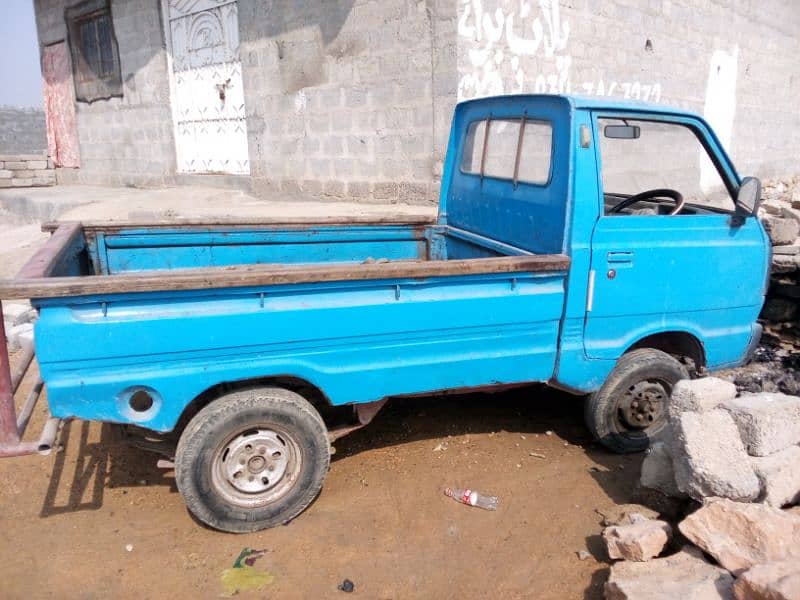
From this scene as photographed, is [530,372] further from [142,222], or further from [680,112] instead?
[142,222]

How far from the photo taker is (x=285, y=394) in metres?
3.00

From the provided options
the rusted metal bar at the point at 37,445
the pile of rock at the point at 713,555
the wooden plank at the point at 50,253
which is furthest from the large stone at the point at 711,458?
the wooden plank at the point at 50,253

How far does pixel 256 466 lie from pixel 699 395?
6.74 ft

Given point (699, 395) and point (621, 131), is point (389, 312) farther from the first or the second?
point (621, 131)

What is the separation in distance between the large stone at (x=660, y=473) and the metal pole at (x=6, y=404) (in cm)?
280

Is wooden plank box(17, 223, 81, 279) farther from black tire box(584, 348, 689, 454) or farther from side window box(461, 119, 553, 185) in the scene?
black tire box(584, 348, 689, 454)

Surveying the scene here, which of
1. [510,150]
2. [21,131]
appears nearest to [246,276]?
[510,150]

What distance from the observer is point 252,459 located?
3.01m

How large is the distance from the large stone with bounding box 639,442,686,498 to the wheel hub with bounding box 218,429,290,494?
5.59 ft

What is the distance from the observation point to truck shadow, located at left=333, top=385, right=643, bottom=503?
3.78 metres

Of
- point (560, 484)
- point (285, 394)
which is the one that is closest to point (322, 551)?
point (285, 394)

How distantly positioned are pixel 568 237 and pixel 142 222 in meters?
2.51

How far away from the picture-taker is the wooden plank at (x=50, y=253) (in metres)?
2.72

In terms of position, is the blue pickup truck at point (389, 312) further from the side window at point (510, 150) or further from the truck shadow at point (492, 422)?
the truck shadow at point (492, 422)
